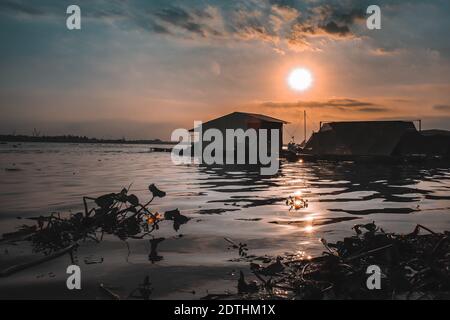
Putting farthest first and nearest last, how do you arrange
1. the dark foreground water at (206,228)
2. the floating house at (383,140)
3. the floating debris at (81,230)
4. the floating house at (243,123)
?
the floating house at (243,123), the floating house at (383,140), the floating debris at (81,230), the dark foreground water at (206,228)

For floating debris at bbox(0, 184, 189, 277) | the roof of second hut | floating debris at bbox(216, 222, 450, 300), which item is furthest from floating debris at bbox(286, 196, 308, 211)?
the roof of second hut

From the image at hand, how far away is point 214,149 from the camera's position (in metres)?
60.4

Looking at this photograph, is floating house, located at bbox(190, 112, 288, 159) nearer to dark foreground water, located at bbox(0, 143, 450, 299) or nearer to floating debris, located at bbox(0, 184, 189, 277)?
dark foreground water, located at bbox(0, 143, 450, 299)

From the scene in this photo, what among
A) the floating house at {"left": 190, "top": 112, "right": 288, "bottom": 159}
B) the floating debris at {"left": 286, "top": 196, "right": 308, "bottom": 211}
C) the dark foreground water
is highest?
the floating house at {"left": 190, "top": 112, "right": 288, "bottom": 159}

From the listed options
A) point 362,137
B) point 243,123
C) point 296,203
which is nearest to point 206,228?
point 296,203

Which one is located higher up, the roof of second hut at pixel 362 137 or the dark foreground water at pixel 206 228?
the roof of second hut at pixel 362 137

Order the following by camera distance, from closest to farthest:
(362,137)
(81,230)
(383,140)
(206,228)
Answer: (81,230) → (206,228) → (383,140) → (362,137)

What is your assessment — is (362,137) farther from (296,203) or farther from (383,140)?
(296,203)

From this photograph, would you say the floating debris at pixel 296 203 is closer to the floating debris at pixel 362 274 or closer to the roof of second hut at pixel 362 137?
the floating debris at pixel 362 274

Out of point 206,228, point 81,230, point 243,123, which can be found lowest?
point 206,228

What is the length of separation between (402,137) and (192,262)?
4582 cm

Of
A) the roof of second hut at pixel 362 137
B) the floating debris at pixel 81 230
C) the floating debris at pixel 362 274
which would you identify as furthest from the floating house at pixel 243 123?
the floating debris at pixel 362 274
